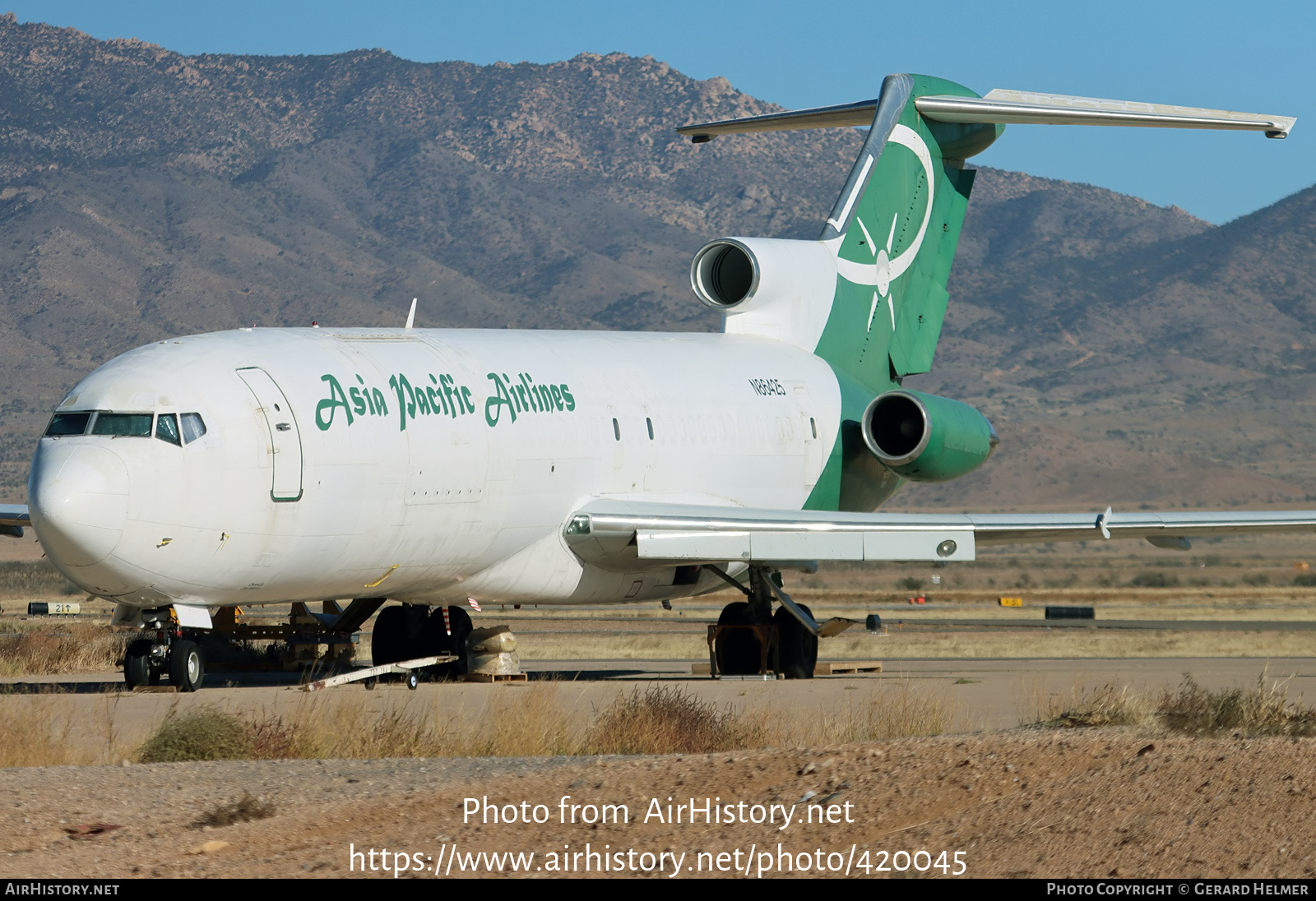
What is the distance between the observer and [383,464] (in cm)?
1880

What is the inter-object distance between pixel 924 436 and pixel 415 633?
776 cm

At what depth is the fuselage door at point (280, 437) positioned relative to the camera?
1775cm

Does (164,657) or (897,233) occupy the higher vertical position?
(897,233)

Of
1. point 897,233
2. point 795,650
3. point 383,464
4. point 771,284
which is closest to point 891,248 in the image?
point 897,233

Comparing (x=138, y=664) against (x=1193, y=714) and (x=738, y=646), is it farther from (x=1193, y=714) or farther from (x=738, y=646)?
(x=1193, y=714)

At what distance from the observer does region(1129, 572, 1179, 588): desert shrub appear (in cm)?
7181

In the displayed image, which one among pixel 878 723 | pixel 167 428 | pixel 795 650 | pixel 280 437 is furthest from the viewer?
pixel 795 650

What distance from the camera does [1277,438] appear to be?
172 m

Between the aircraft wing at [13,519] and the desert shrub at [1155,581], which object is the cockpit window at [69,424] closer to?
the aircraft wing at [13,519]

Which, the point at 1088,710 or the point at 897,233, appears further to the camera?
the point at 897,233

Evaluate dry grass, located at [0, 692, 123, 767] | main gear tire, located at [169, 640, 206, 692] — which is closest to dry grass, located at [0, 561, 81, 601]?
main gear tire, located at [169, 640, 206, 692]

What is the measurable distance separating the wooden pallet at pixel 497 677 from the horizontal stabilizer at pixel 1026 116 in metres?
9.54

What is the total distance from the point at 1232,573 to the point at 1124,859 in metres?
75.3

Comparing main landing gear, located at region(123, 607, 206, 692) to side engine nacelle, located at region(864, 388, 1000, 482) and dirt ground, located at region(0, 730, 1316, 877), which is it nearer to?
dirt ground, located at region(0, 730, 1316, 877)
